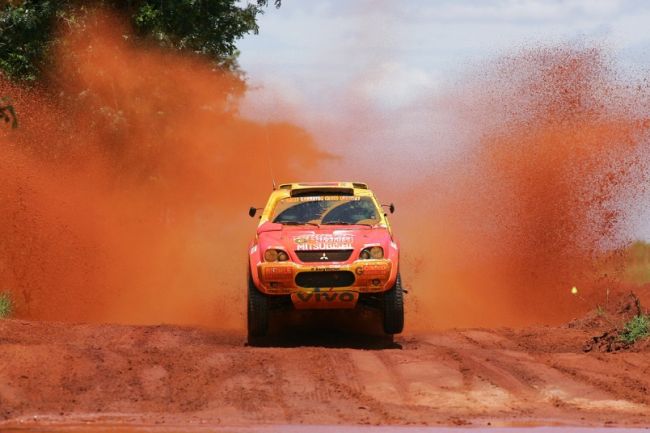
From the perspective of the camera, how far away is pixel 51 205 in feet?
73.8

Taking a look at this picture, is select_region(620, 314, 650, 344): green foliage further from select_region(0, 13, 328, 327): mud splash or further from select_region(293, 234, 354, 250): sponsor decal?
select_region(0, 13, 328, 327): mud splash

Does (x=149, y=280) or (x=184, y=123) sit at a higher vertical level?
(x=184, y=123)

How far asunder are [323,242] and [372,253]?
1.97 ft

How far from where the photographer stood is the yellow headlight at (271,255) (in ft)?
43.9

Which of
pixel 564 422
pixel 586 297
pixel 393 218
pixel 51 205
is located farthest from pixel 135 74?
pixel 564 422

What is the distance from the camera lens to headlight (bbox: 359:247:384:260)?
44.1ft

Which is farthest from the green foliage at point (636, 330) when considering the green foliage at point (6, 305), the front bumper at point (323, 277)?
the green foliage at point (6, 305)

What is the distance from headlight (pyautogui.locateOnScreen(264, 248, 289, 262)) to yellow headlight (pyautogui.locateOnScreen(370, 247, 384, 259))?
1.02m

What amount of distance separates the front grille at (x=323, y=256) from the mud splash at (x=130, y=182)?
229 inches

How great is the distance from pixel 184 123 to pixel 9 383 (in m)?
18.3

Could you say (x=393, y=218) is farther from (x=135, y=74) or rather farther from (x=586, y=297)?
(x=135, y=74)

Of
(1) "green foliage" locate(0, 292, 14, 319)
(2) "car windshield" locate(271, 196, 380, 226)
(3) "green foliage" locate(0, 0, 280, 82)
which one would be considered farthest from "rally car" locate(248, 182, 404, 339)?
(3) "green foliage" locate(0, 0, 280, 82)

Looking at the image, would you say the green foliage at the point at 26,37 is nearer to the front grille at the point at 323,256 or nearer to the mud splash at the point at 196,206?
the mud splash at the point at 196,206

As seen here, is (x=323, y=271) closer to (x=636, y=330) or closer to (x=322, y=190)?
(x=322, y=190)
